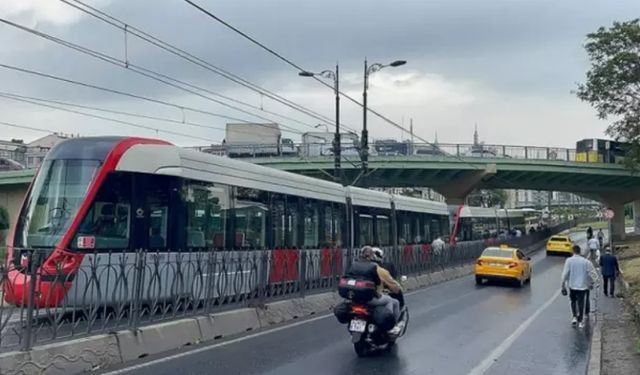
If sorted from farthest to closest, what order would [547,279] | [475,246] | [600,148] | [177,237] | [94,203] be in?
[600,148] → [475,246] → [547,279] → [177,237] → [94,203]

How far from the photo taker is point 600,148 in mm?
54656

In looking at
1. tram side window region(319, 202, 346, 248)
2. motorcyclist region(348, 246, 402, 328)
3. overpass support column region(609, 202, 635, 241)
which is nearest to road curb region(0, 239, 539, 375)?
motorcyclist region(348, 246, 402, 328)

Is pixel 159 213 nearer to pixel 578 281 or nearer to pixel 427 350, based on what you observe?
pixel 427 350

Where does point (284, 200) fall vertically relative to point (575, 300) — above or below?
above

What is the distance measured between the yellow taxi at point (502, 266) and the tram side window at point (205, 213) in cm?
1394

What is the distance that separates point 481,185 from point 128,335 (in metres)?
49.8

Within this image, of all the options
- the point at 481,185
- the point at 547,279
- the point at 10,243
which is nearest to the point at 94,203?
the point at 10,243

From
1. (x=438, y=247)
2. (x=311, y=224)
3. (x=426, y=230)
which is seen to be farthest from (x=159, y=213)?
(x=426, y=230)

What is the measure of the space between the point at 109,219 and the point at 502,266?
57.0ft

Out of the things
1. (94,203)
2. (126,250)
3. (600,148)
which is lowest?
(126,250)

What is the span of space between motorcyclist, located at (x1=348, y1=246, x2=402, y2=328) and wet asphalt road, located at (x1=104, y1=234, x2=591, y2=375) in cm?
76

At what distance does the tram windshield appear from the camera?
12602mm

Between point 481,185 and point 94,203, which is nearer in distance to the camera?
point 94,203

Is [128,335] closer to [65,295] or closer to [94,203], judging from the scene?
[65,295]
